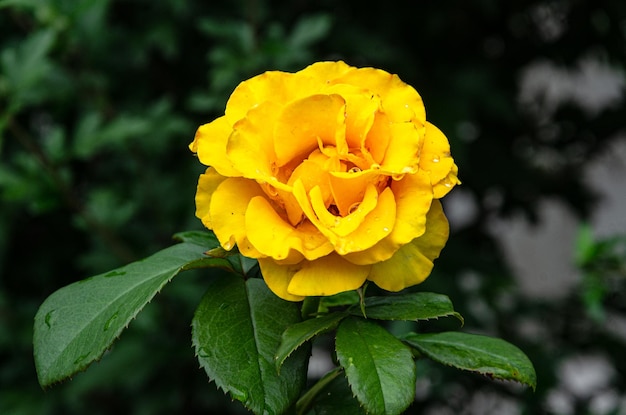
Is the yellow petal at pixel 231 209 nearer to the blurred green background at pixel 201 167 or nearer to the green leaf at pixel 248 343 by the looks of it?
the green leaf at pixel 248 343

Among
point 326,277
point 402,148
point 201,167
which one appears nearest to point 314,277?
point 326,277

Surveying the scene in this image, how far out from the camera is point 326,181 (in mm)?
594

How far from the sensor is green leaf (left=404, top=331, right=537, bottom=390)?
603 mm

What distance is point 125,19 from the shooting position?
192 centimetres

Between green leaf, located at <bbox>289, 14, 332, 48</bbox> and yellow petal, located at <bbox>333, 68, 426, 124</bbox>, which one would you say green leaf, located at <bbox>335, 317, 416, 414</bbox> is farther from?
green leaf, located at <bbox>289, 14, 332, 48</bbox>

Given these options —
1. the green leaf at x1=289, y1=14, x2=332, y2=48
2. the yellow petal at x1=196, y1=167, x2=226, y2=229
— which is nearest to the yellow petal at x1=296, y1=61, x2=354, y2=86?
the yellow petal at x1=196, y1=167, x2=226, y2=229

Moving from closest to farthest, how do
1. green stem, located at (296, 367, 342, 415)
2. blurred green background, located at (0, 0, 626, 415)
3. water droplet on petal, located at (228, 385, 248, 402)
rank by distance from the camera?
water droplet on petal, located at (228, 385, 248, 402)
green stem, located at (296, 367, 342, 415)
blurred green background, located at (0, 0, 626, 415)

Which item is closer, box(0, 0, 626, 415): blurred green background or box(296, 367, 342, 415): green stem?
box(296, 367, 342, 415): green stem

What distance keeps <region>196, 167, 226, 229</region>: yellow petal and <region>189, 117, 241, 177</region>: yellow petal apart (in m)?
0.02

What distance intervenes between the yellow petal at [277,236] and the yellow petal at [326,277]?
0.02m

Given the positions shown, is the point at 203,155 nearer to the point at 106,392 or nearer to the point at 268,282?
the point at 268,282

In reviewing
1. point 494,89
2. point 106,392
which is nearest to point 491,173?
point 494,89

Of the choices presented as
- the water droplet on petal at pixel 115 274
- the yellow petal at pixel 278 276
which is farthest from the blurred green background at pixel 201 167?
the yellow petal at pixel 278 276

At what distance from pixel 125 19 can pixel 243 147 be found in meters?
1.46
